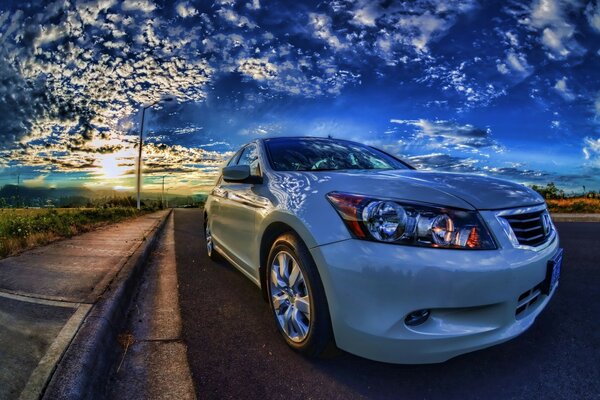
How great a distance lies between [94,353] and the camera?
89.8 inches

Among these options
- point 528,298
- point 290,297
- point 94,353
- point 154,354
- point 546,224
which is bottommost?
point 154,354

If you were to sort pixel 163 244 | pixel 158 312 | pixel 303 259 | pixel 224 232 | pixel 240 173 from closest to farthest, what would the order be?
1. pixel 303 259
2. pixel 240 173
3. pixel 158 312
4. pixel 224 232
5. pixel 163 244

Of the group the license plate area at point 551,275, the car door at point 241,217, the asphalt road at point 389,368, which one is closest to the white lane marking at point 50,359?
the asphalt road at point 389,368

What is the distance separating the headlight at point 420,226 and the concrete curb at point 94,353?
1.65 m

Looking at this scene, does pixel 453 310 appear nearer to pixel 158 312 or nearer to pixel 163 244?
pixel 158 312

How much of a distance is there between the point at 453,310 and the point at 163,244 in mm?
6965

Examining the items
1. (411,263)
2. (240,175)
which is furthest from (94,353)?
(411,263)

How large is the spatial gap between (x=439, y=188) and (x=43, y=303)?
3174 millimetres

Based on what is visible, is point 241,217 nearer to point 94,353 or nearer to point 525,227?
point 94,353

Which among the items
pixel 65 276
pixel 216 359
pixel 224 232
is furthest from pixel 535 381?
pixel 65 276

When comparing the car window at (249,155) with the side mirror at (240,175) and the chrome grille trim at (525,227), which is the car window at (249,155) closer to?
the side mirror at (240,175)

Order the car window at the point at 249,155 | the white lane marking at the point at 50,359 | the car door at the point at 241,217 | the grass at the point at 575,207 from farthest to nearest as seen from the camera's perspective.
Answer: the grass at the point at 575,207, the car window at the point at 249,155, the car door at the point at 241,217, the white lane marking at the point at 50,359

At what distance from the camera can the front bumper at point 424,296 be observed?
1.90 metres

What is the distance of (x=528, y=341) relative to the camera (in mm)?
2658
